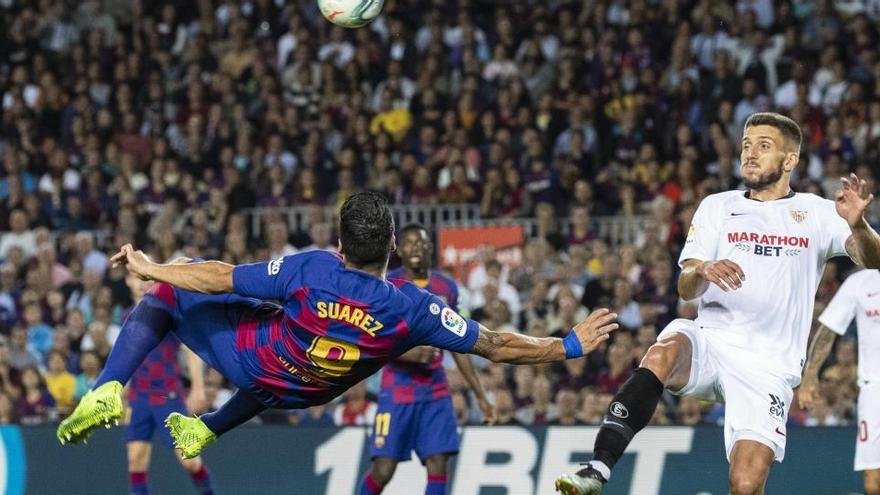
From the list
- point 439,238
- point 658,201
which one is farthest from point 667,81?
point 439,238

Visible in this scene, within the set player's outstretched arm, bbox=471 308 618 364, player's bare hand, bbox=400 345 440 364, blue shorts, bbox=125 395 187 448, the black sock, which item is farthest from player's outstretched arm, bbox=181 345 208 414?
the black sock

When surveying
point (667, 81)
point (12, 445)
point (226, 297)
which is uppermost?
point (667, 81)

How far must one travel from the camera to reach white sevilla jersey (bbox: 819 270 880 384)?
9.99 metres

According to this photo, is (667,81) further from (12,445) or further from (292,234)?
(12,445)

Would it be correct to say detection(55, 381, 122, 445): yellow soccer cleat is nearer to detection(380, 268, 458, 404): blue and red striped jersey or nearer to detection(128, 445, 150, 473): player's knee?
detection(380, 268, 458, 404): blue and red striped jersey

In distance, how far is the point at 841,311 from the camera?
1002 centimetres

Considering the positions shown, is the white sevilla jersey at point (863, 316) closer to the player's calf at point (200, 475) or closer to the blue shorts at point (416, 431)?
the blue shorts at point (416, 431)

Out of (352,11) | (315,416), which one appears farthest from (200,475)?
(352,11)

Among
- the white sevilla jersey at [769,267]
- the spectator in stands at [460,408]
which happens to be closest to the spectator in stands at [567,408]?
the spectator in stands at [460,408]

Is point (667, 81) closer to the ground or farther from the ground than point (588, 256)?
farther from the ground

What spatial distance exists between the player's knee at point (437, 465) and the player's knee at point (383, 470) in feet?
0.81

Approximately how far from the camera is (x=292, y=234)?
1584 cm

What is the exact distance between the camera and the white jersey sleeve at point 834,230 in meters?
7.52

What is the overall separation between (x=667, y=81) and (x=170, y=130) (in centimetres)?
615
